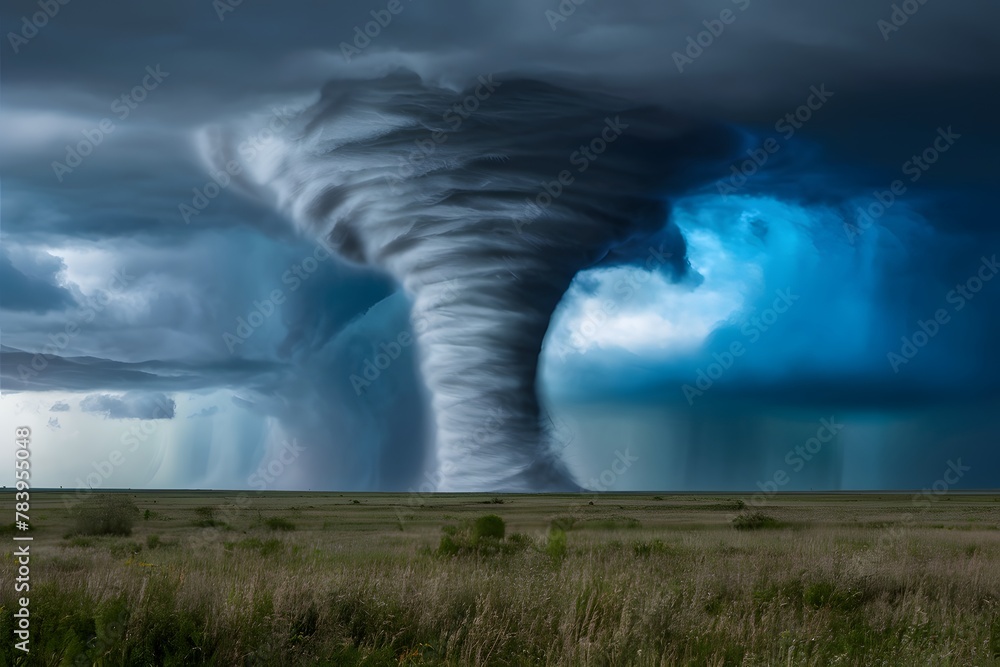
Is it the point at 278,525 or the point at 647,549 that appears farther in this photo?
the point at 278,525

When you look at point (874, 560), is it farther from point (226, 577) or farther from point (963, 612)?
point (226, 577)

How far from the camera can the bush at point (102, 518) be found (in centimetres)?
4478

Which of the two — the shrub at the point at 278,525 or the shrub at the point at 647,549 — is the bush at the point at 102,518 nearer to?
the shrub at the point at 278,525

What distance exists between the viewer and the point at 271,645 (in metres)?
8.92

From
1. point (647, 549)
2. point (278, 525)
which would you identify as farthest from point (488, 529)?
point (278, 525)

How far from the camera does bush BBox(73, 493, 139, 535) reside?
1763 inches

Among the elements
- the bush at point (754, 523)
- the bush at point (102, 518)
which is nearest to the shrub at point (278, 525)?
the bush at point (102, 518)

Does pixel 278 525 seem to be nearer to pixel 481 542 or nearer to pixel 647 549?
pixel 481 542

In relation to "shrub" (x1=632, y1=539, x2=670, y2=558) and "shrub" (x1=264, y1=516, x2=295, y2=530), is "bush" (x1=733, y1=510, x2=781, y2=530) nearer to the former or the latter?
"shrub" (x1=632, y1=539, x2=670, y2=558)

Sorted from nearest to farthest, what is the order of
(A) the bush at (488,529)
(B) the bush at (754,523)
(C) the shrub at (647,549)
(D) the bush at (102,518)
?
(C) the shrub at (647,549) → (A) the bush at (488,529) → (D) the bush at (102,518) → (B) the bush at (754,523)

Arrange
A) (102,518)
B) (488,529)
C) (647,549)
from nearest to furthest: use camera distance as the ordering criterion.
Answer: (647,549), (488,529), (102,518)

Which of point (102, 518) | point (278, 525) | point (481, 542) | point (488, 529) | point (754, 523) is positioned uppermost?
point (754, 523)

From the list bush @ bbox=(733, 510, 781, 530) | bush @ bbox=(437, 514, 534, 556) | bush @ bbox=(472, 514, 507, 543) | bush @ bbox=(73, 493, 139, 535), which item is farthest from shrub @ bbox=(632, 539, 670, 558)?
bush @ bbox=(73, 493, 139, 535)

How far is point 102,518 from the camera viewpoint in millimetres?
45438
